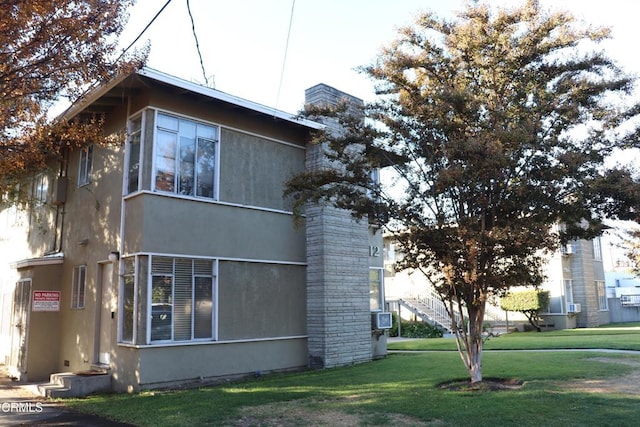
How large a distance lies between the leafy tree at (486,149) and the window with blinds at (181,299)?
377cm

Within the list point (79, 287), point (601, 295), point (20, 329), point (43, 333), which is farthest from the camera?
point (601, 295)

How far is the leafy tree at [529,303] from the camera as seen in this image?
29094mm

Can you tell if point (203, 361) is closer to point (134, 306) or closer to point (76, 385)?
point (134, 306)

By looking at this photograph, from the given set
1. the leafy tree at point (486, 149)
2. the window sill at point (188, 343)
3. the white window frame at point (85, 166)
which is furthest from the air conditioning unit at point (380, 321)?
the white window frame at point (85, 166)

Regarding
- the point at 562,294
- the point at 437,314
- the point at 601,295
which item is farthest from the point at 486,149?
the point at 601,295

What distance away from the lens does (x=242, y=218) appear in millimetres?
13719

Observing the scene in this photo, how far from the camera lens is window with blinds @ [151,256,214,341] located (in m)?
11.8

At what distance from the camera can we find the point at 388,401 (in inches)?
368

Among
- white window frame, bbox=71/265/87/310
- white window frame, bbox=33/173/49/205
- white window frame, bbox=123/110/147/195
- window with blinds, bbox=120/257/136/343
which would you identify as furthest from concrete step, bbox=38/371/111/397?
white window frame, bbox=33/173/49/205

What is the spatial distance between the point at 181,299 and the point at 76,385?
2779mm

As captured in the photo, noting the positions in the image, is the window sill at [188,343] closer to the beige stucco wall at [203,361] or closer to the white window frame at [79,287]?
the beige stucco wall at [203,361]

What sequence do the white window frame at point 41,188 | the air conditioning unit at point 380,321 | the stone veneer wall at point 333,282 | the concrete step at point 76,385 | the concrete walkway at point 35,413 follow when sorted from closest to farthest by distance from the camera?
the concrete walkway at point 35,413, the concrete step at point 76,385, the stone veneer wall at point 333,282, the air conditioning unit at point 380,321, the white window frame at point 41,188

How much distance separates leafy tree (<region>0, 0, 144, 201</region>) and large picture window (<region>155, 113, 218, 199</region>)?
77.1 inches
